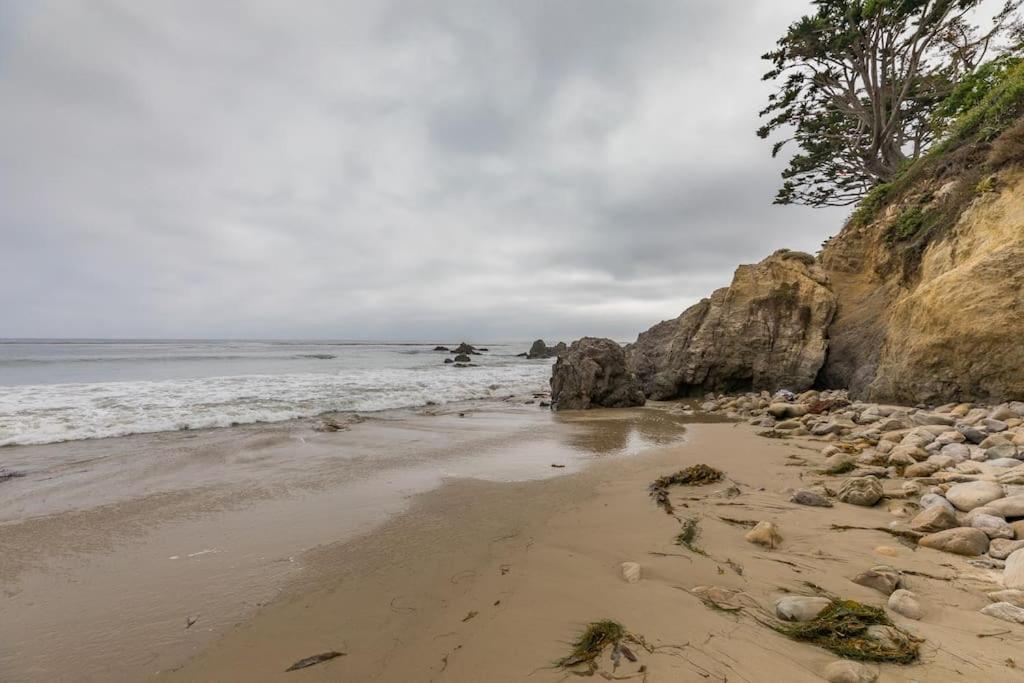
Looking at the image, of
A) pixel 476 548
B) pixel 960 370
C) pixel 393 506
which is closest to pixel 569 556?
pixel 476 548

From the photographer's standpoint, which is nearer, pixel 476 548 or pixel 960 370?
pixel 476 548

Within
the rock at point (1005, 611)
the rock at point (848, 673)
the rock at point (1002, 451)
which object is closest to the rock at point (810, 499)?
the rock at point (1005, 611)

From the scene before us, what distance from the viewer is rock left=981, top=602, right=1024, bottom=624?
223 cm

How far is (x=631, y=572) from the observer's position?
9.77 feet

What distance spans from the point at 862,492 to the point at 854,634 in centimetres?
255

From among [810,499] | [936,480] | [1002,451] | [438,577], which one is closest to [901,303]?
[1002,451]

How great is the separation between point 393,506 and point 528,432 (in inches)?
197

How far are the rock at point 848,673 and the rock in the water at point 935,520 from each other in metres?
2.13

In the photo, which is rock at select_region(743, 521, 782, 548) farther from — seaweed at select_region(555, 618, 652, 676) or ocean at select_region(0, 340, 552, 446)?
ocean at select_region(0, 340, 552, 446)

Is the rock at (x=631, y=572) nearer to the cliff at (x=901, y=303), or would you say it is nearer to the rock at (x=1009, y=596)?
the rock at (x=1009, y=596)

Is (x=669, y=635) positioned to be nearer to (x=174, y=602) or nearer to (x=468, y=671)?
(x=468, y=671)

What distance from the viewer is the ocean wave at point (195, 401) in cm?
995

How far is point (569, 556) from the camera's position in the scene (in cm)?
338

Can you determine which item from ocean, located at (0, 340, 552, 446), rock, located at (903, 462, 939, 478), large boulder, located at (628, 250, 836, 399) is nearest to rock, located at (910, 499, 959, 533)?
rock, located at (903, 462, 939, 478)
